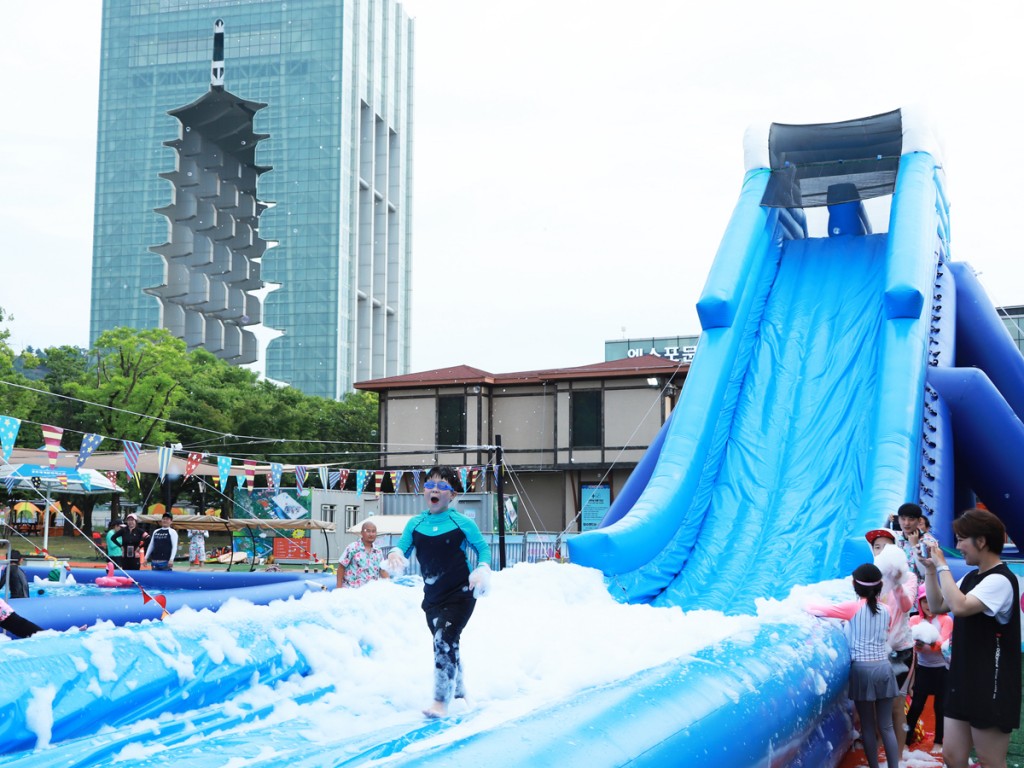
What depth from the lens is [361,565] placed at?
8859 millimetres

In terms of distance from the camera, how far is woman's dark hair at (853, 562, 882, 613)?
5770 millimetres

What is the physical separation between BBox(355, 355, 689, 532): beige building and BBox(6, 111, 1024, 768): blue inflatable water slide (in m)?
15.3

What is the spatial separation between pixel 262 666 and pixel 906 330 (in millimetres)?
8088

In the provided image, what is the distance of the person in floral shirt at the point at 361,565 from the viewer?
8.79 m

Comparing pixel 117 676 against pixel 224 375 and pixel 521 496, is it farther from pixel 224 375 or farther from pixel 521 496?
pixel 224 375

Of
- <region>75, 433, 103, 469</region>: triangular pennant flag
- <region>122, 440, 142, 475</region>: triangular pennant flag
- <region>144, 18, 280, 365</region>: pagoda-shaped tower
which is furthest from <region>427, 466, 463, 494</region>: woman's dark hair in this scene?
<region>144, 18, 280, 365</region>: pagoda-shaped tower

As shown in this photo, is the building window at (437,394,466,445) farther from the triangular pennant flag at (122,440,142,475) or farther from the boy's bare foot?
the boy's bare foot

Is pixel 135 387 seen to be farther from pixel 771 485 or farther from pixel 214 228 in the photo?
pixel 214 228

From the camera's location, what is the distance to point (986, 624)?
4570mm

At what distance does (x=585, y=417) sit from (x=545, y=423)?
1.22m

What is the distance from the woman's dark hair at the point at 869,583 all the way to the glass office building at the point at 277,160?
7960 cm

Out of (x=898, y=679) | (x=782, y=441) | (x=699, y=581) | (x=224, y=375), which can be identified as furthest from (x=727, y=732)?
(x=224, y=375)

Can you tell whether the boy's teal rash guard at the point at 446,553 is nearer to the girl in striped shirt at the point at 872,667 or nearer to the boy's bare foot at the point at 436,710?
the boy's bare foot at the point at 436,710

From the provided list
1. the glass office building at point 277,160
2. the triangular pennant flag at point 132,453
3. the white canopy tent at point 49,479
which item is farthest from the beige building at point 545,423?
the glass office building at point 277,160
